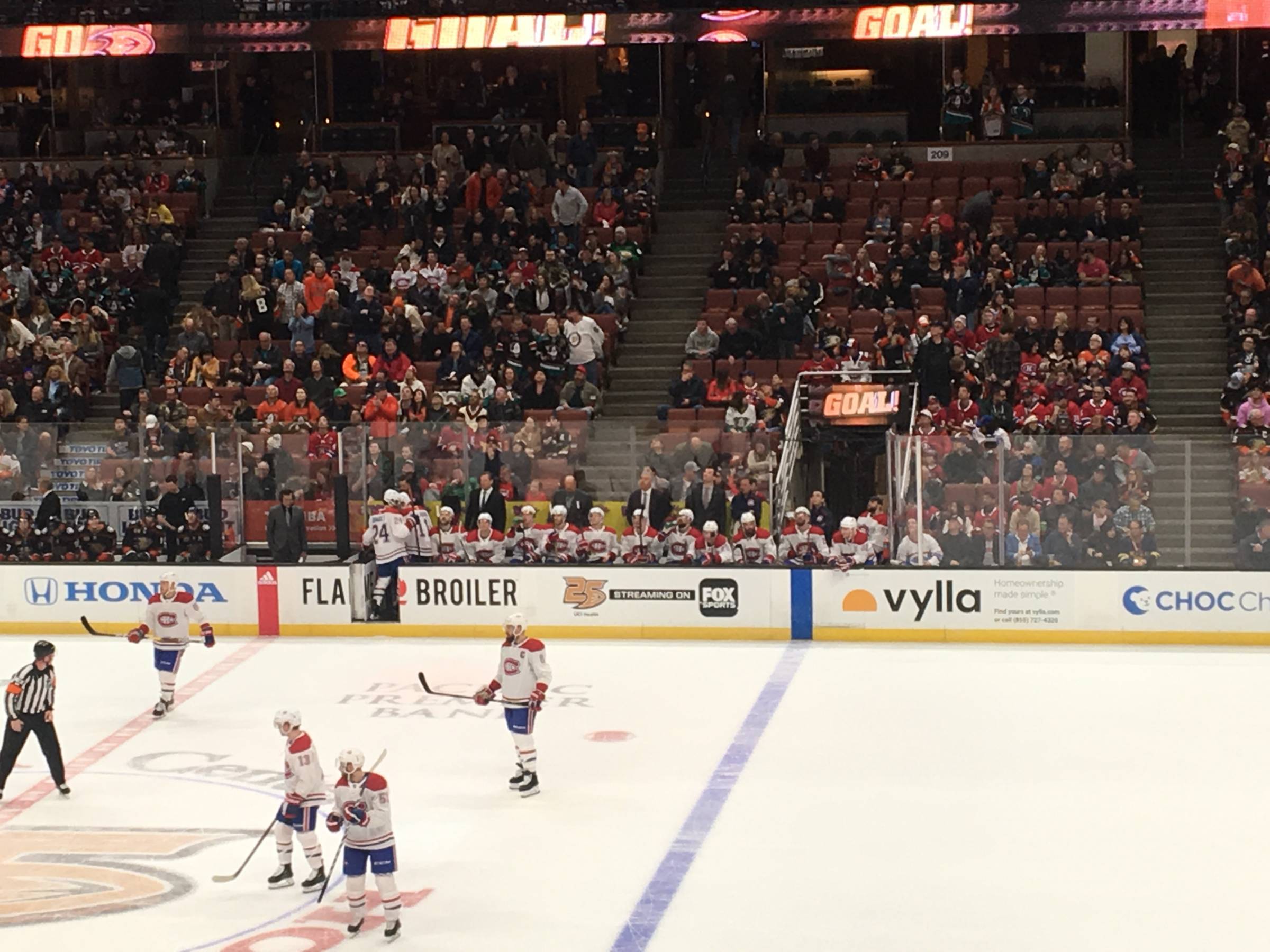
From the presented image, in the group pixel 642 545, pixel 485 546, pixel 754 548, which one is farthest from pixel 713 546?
pixel 485 546

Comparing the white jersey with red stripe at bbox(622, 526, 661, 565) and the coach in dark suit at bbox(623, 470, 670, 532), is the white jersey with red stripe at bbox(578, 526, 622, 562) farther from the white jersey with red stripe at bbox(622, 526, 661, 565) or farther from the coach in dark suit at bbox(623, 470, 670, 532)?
the coach in dark suit at bbox(623, 470, 670, 532)

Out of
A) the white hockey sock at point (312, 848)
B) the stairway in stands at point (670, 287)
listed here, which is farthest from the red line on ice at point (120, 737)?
the stairway in stands at point (670, 287)

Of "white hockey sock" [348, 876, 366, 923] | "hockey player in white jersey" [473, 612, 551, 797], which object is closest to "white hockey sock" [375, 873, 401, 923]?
"white hockey sock" [348, 876, 366, 923]

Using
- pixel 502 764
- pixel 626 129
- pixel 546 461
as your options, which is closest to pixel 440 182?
pixel 626 129

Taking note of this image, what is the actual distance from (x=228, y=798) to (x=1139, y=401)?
38.8ft

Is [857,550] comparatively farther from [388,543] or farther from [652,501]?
[388,543]

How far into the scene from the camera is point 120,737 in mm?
16562

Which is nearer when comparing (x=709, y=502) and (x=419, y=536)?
(x=709, y=502)

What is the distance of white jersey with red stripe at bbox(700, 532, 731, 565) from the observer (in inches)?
790

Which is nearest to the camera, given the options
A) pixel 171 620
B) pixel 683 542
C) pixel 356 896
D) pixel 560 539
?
pixel 356 896

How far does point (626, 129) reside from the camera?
29500mm

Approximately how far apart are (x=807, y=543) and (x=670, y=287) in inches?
325

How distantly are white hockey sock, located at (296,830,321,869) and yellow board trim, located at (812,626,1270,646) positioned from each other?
28.2ft

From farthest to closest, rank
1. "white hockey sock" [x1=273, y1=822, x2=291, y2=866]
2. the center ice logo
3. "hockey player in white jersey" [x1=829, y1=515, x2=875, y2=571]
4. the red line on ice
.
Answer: "hockey player in white jersey" [x1=829, y1=515, x2=875, y2=571] → the red line on ice → "white hockey sock" [x1=273, y1=822, x2=291, y2=866] → the center ice logo
